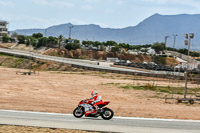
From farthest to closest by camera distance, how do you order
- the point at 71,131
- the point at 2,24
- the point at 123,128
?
the point at 2,24
the point at 123,128
the point at 71,131

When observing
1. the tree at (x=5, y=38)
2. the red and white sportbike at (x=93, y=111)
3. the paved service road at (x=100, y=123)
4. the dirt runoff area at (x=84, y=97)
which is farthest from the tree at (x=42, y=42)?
the red and white sportbike at (x=93, y=111)

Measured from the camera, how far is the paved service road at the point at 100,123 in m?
16.7

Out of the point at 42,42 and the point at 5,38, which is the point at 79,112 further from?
the point at 5,38

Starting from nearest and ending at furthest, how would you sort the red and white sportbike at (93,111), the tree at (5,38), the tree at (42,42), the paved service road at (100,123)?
the paved service road at (100,123), the red and white sportbike at (93,111), the tree at (42,42), the tree at (5,38)

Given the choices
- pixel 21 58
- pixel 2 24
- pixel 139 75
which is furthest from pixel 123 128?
pixel 2 24

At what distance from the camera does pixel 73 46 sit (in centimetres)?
13062

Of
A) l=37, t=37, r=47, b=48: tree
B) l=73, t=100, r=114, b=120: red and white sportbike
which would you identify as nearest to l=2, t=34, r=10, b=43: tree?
l=37, t=37, r=47, b=48: tree

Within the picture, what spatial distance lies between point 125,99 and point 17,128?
65.3 ft

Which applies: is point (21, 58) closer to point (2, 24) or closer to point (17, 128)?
point (17, 128)

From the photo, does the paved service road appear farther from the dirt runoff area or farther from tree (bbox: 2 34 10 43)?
tree (bbox: 2 34 10 43)

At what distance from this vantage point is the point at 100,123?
17.7m

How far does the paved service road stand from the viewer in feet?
54.9

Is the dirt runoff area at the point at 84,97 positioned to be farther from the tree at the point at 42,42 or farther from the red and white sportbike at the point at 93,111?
the tree at the point at 42,42

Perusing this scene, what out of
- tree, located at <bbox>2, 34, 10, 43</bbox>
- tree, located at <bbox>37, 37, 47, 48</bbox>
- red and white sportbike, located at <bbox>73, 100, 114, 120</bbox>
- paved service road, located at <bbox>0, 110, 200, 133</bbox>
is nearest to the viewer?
paved service road, located at <bbox>0, 110, 200, 133</bbox>
